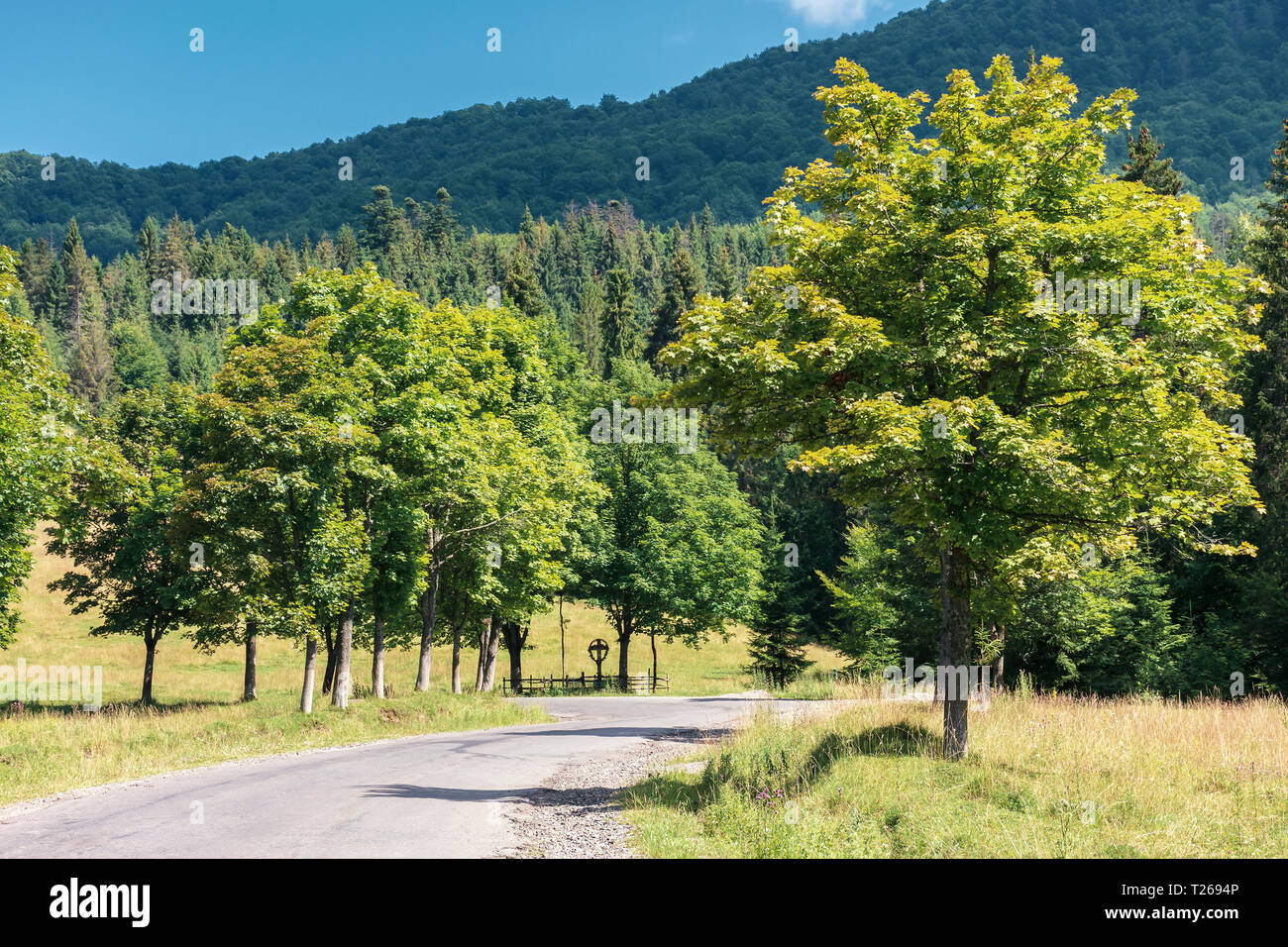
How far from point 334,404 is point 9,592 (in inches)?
411

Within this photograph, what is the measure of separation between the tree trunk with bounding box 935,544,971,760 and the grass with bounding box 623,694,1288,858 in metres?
0.41

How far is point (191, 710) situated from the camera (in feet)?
85.7

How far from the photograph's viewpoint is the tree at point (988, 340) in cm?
1290

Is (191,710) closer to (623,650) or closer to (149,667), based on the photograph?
(149,667)

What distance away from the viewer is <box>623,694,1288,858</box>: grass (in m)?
9.92

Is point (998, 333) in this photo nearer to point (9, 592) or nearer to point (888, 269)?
point (888, 269)

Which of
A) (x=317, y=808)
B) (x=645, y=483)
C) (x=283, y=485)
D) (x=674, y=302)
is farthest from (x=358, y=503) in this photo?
(x=674, y=302)

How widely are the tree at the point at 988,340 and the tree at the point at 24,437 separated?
17.3 metres

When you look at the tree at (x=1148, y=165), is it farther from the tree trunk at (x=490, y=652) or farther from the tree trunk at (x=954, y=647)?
the tree trunk at (x=490, y=652)
